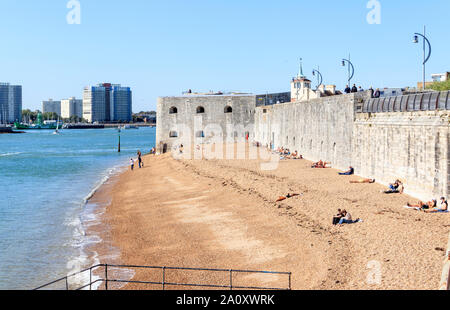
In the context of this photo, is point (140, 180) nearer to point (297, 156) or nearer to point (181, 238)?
point (297, 156)

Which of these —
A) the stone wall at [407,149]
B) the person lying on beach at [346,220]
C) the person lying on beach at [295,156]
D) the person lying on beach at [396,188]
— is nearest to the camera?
the person lying on beach at [346,220]

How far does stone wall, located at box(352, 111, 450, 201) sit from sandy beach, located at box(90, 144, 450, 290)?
38.0 inches

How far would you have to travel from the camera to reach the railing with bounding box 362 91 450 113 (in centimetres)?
1822

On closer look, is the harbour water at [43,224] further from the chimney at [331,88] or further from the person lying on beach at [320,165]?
the chimney at [331,88]

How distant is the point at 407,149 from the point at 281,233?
7032 millimetres

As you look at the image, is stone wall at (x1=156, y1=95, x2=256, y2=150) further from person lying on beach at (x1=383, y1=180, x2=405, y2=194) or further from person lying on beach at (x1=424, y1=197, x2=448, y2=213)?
person lying on beach at (x1=424, y1=197, x2=448, y2=213)

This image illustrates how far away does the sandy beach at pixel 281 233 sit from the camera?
12.5m

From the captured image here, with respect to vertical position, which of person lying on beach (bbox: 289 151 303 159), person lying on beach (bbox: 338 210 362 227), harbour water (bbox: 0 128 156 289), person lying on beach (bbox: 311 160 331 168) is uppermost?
person lying on beach (bbox: 289 151 303 159)

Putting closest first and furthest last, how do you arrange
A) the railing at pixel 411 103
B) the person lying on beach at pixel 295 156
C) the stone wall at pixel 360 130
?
1. the railing at pixel 411 103
2. the stone wall at pixel 360 130
3. the person lying on beach at pixel 295 156

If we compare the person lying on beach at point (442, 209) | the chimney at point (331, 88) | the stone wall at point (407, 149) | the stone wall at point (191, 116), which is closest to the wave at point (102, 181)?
the stone wall at point (191, 116)

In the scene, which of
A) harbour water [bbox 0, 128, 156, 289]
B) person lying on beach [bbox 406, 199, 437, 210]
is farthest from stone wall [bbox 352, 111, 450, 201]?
harbour water [bbox 0, 128, 156, 289]

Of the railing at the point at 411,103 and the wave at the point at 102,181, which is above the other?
the railing at the point at 411,103

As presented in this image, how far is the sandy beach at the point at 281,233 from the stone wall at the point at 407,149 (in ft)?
3.17

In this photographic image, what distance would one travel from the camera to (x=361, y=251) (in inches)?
539
